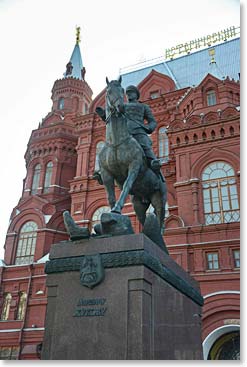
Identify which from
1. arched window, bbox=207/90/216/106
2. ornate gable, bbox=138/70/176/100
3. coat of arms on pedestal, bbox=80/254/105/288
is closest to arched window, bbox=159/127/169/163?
arched window, bbox=207/90/216/106

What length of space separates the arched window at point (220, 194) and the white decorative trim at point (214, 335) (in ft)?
16.2

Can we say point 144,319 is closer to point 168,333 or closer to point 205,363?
point 168,333

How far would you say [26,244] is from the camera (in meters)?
26.7

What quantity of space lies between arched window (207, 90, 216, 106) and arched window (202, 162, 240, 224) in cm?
491

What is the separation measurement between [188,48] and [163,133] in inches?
473

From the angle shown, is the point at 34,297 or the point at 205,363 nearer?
the point at 205,363

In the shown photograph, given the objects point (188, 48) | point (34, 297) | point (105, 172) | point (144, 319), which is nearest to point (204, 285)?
point (34, 297)

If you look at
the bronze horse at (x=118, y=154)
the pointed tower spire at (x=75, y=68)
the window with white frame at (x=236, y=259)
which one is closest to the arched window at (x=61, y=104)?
the pointed tower spire at (x=75, y=68)

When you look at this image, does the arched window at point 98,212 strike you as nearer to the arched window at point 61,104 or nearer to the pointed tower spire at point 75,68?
the arched window at point 61,104

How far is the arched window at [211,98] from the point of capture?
23.4m

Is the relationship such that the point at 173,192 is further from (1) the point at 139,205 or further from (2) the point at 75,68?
(2) the point at 75,68

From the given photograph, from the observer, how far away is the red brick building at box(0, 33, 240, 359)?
1800cm

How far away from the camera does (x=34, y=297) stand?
23.7 meters

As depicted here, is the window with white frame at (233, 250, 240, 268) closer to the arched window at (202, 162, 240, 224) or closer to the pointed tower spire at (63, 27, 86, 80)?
the arched window at (202, 162, 240, 224)
